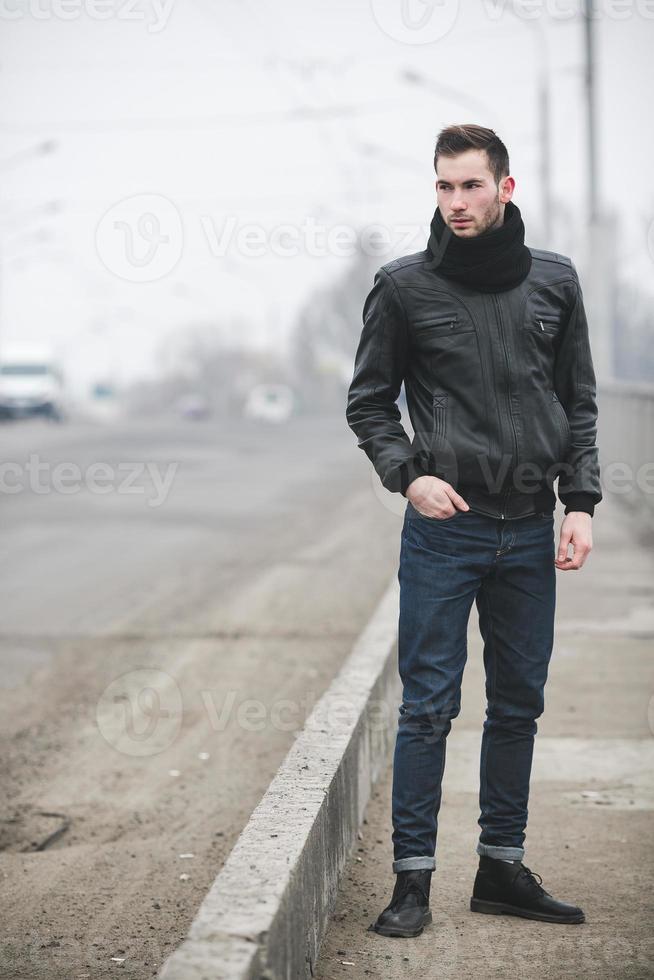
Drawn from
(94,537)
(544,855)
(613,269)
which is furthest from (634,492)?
(544,855)

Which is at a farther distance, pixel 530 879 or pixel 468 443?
pixel 530 879

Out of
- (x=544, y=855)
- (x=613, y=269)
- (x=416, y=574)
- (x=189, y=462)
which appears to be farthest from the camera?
(x=189, y=462)

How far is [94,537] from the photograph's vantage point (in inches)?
560

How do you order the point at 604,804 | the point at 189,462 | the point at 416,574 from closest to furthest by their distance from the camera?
1. the point at 416,574
2. the point at 604,804
3. the point at 189,462

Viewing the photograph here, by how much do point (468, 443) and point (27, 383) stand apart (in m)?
42.5

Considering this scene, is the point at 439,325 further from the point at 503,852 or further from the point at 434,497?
the point at 503,852

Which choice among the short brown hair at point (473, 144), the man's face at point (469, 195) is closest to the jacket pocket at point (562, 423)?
the man's face at point (469, 195)

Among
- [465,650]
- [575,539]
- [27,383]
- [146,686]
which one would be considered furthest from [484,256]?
[27,383]

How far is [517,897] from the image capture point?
378cm

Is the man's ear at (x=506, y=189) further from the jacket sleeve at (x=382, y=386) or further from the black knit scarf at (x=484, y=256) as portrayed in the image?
the jacket sleeve at (x=382, y=386)

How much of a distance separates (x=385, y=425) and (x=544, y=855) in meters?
1.68

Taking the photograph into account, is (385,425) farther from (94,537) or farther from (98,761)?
(94,537)

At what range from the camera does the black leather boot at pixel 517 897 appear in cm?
377

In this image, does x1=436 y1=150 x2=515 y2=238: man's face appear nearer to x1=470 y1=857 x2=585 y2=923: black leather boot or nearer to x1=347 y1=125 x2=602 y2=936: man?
x1=347 y1=125 x2=602 y2=936: man
